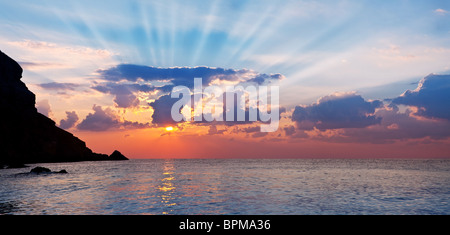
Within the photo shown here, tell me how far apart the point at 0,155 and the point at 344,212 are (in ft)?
564

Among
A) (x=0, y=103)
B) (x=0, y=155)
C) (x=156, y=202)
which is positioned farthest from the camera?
(x=0, y=103)

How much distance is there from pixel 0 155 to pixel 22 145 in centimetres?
1922

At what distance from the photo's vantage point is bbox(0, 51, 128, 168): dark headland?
15862 centimetres

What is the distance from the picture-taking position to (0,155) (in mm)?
148250

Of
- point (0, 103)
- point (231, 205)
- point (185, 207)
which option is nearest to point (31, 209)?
point (185, 207)

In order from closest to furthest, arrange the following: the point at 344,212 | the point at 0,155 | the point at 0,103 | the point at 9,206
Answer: the point at 344,212 → the point at 9,206 → the point at 0,155 → the point at 0,103

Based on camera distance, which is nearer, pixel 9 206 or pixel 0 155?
pixel 9 206

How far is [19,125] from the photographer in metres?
168

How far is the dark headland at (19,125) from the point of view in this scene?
15862 cm
